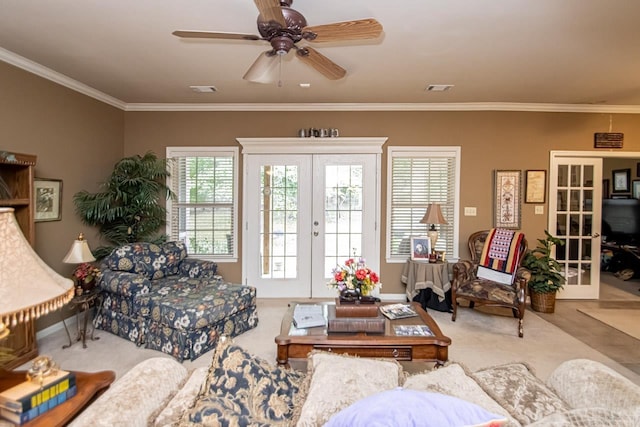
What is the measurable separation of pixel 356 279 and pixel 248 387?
163cm

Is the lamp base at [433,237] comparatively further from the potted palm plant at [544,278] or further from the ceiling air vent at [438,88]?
the ceiling air vent at [438,88]

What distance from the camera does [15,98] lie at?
3.05m

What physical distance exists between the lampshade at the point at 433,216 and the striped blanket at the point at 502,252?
1.94 ft

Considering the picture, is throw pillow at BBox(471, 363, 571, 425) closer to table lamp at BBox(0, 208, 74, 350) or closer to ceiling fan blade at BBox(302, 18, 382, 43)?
table lamp at BBox(0, 208, 74, 350)

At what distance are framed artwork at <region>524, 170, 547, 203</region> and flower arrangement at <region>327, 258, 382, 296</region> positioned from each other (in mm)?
3174

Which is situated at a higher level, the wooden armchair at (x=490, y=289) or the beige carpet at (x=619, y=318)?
the wooden armchair at (x=490, y=289)

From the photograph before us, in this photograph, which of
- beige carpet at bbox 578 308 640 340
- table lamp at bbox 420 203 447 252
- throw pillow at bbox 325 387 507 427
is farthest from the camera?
table lamp at bbox 420 203 447 252

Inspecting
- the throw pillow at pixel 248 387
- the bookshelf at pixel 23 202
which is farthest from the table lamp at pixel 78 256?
the throw pillow at pixel 248 387

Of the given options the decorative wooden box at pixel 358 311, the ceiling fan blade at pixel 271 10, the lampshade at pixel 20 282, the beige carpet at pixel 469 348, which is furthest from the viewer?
the beige carpet at pixel 469 348

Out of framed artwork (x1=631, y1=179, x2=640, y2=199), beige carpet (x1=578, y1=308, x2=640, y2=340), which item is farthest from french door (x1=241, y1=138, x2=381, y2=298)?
framed artwork (x1=631, y1=179, x2=640, y2=199)

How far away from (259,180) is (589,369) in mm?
3921

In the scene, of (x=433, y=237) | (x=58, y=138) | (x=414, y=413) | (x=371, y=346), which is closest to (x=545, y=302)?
(x=433, y=237)

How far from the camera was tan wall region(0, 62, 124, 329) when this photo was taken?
305 cm

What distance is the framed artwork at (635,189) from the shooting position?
6246 mm
